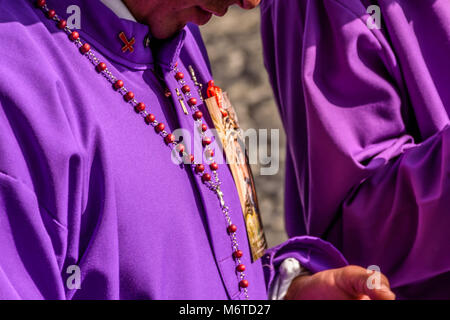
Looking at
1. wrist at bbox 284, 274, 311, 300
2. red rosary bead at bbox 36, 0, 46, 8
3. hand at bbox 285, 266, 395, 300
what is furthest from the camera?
wrist at bbox 284, 274, 311, 300

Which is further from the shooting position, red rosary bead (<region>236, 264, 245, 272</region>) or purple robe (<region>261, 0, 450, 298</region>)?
purple robe (<region>261, 0, 450, 298</region>)

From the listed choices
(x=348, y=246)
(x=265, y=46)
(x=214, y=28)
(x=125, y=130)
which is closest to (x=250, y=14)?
(x=214, y=28)

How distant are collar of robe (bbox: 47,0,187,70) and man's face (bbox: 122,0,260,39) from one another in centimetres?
2

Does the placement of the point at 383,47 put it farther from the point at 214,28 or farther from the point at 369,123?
the point at 214,28

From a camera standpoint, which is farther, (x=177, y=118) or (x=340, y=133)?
(x=340, y=133)

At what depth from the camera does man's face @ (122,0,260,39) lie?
1202mm

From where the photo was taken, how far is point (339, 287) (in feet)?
4.41

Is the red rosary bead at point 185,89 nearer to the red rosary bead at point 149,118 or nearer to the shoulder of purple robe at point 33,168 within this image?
the red rosary bead at point 149,118

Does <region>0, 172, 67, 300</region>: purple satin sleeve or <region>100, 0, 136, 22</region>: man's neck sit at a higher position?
<region>100, 0, 136, 22</region>: man's neck

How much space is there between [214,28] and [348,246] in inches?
155

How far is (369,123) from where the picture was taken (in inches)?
62.7

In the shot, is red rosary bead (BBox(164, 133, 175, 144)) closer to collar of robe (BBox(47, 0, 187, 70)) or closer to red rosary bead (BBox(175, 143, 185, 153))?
red rosary bead (BBox(175, 143, 185, 153))

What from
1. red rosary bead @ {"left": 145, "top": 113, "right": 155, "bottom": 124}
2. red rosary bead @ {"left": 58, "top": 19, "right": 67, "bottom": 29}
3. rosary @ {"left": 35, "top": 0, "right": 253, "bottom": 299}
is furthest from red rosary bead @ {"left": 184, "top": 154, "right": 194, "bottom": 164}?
red rosary bead @ {"left": 58, "top": 19, "right": 67, "bottom": 29}

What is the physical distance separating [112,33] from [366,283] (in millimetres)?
659
